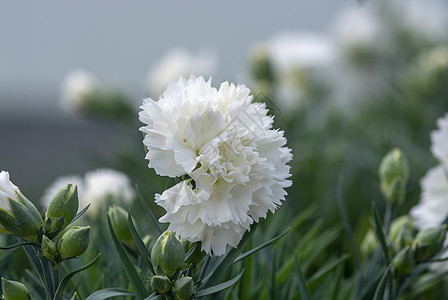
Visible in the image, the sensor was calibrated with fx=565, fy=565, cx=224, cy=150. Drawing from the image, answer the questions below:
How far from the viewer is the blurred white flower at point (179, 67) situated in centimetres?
105

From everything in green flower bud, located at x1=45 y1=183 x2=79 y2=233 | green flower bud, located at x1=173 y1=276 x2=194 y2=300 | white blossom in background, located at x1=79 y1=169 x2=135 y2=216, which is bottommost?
green flower bud, located at x1=173 y1=276 x2=194 y2=300

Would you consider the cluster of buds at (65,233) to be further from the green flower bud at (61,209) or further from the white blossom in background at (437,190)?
the white blossom in background at (437,190)

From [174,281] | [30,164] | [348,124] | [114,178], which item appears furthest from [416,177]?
[30,164]

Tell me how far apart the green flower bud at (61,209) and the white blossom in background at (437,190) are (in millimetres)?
349

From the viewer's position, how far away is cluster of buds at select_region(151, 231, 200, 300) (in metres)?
0.34

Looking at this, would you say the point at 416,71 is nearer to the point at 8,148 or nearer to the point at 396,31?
the point at 396,31

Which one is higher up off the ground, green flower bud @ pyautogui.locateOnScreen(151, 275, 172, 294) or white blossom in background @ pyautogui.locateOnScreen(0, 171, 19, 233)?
white blossom in background @ pyautogui.locateOnScreen(0, 171, 19, 233)

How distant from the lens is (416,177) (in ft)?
3.11

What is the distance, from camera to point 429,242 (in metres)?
0.44

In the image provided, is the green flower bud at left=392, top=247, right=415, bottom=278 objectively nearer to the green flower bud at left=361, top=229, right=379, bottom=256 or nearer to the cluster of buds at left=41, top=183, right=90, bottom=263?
the green flower bud at left=361, top=229, right=379, bottom=256

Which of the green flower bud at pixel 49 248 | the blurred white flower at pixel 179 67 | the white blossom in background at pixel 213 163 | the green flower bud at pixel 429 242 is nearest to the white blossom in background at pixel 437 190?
the green flower bud at pixel 429 242

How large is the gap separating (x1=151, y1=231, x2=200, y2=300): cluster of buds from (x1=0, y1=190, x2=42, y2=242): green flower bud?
8 centimetres

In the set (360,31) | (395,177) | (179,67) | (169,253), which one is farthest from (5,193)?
(360,31)

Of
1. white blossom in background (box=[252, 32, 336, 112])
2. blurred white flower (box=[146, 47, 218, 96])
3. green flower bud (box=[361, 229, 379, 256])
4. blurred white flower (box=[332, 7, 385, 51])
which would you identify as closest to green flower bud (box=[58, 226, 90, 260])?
green flower bud (box=[361, 229, 379, 256])
